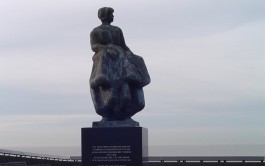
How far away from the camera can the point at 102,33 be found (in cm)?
1579

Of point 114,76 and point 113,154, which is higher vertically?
point 114,76

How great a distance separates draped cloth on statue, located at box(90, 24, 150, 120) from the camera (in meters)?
15.4

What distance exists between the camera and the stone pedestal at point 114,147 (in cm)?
1495

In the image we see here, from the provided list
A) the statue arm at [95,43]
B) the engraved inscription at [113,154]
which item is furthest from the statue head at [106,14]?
the engraved inscription at [113,154]

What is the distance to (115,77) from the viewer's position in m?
15.5

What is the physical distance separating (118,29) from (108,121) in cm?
220

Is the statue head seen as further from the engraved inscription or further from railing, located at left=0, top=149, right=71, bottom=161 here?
railing, located at left=0, top=149, right=71, bottom=161

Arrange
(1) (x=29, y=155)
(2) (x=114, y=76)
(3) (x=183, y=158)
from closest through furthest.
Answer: (2) (x=114, y=76)
(3) (x=183, y=158)
(1) (x=29, y=155)

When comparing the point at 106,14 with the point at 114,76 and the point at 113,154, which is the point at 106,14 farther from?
the point at 113,154

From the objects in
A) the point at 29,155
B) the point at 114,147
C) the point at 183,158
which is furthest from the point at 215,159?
the point at 114,147

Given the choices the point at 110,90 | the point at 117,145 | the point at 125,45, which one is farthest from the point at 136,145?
the point at 125,45

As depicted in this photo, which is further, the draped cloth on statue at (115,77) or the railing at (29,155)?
the railing at (29,155)

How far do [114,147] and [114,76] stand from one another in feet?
5.36

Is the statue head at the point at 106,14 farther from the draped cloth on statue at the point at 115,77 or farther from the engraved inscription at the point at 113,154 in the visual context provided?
the engraved inscription at the point at 113,154
